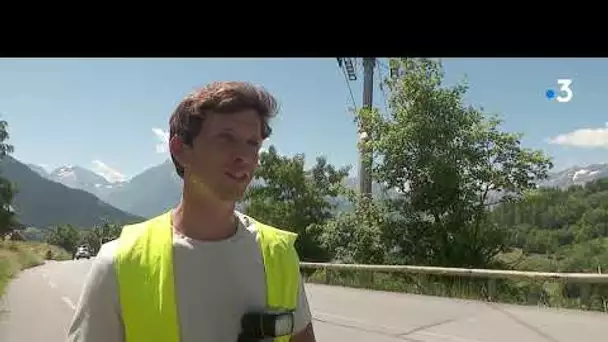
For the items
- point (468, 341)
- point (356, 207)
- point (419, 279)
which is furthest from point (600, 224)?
point (468, 341)

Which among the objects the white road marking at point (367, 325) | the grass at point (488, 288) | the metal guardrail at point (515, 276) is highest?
the metal guardrail at point (515, 276)

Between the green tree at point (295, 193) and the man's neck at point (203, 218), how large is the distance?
1846cm

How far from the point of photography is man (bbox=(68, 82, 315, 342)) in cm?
116

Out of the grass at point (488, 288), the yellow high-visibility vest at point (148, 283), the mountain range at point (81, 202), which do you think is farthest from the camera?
the grass at point (488, 288)

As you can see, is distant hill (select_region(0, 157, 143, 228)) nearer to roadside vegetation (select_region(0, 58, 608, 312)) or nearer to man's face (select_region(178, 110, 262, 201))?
man's face (select_region(178, 110, 262, 201))

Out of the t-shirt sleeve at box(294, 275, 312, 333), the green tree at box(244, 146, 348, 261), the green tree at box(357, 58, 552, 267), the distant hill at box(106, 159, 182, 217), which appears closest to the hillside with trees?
the green tree at box(357, 58, 552, 267)

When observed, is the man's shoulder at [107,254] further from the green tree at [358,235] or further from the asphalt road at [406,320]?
the green tree at [358,235]

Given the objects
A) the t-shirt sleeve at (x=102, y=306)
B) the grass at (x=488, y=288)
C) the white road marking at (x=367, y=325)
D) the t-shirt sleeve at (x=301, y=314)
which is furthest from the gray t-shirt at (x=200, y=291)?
the grass at (x=488, y=288)

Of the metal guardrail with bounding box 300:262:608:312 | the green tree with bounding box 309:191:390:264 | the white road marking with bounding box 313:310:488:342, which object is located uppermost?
the green tree with bounding box 309:191:390:264

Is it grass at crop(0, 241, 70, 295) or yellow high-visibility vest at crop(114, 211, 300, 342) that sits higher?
yellow high-visibility vest at crop(114, 211, 300, 342)

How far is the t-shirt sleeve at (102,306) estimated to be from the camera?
1.16m

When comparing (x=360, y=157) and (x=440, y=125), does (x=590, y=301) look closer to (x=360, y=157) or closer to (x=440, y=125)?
(x=440, y=125)

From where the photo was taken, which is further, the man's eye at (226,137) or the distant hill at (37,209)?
the distant hill at (37,209)

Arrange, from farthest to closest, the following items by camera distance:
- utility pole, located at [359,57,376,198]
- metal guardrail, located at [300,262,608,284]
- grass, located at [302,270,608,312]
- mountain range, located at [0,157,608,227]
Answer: utility pole, located at [359,57,376,198] → grass, located at [302,270,608,312] → metal guardrail, located at [300,262,608,284] → mountain range, located at [0,157,608,227]
